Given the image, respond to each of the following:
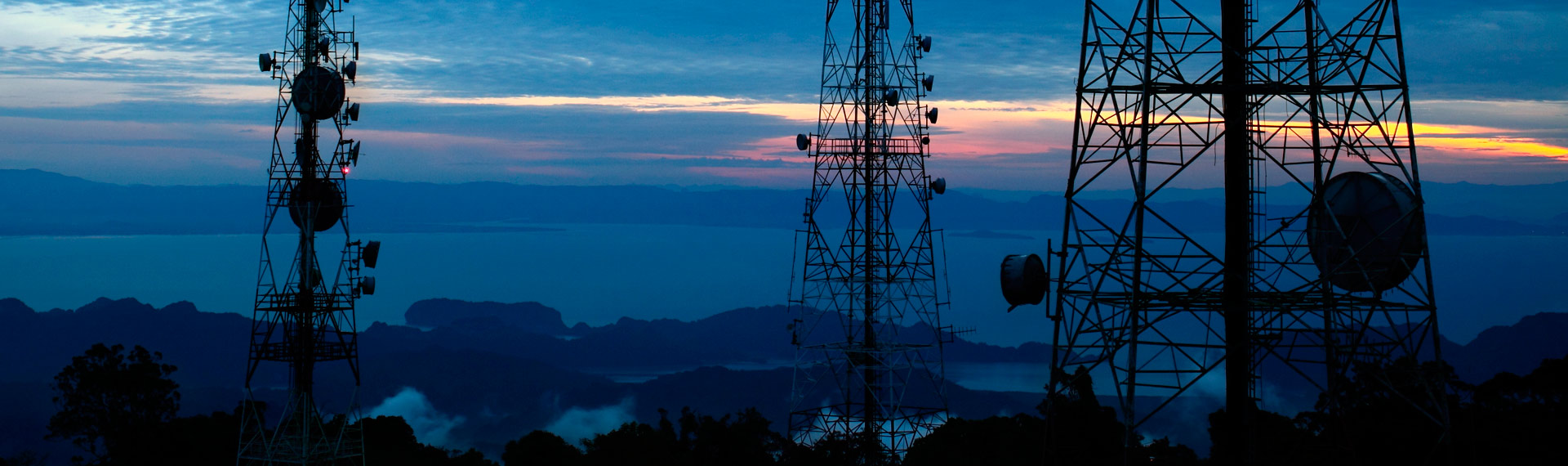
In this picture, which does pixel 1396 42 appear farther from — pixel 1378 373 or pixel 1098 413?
pixel 1098 413

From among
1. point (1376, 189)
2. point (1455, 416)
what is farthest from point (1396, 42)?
point (1455, 416)

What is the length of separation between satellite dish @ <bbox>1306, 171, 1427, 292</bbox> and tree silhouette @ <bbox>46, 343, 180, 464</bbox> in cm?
4094

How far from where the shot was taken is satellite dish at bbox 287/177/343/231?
3003 centimetres

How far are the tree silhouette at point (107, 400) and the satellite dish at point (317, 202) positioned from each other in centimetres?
2001

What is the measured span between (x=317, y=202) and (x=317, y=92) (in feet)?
8.77

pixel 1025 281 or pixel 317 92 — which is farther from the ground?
pixel 317 92

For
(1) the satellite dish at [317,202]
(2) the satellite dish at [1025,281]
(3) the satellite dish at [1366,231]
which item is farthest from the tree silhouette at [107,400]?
(3) the satellite dish at [1366,231]

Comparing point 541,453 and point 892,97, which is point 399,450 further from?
point 892,97

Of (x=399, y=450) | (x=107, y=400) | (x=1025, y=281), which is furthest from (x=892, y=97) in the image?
(x=107, y=400)

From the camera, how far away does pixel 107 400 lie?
4641cm

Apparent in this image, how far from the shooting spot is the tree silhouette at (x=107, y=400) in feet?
150

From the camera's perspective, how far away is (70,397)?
4616 centimetres

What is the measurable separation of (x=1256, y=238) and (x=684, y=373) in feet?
546

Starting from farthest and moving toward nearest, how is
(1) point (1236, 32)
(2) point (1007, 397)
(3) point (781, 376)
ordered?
(3) point (781, 376), (2) point (1007, 397), (1) point (1236, 32)
